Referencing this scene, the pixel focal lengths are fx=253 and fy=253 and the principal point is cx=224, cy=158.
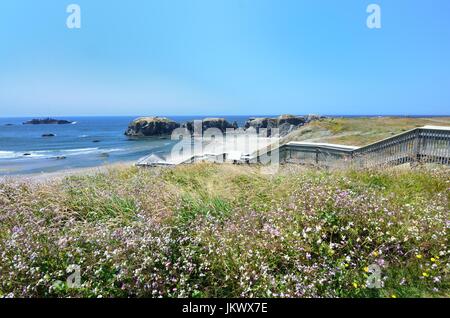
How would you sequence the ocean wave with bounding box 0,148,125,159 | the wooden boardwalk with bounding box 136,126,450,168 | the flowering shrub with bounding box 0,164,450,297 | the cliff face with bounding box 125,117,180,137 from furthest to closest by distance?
the cliff face with bounding box 125,117,180,137 < the ocean wave with bounding box 0,148,125,159 < the wooden boardwalk with bounding box 136,126,450,168 < the flowering shrub with bounding box 0,164,450,297

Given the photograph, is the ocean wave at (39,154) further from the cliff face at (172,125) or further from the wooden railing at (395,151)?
the wooden railing at (395,151)

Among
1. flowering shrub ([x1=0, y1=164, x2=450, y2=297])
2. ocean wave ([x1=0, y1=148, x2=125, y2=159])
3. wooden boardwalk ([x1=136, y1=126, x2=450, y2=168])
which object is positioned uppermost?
wooden boardwalk ([x1=136, y1=126, x2=450, y2=168])

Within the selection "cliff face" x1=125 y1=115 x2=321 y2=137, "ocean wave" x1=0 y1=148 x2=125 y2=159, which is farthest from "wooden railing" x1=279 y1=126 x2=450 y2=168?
"cliff face" x1=125 y1=115 x2=321 y2=137

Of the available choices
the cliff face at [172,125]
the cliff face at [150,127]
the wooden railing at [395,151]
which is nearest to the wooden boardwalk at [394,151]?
the wooden railing at [395,151]

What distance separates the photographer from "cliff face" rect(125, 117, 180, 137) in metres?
75.9

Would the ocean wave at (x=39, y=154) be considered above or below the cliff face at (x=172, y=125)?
below

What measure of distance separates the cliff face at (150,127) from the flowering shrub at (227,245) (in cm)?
7400

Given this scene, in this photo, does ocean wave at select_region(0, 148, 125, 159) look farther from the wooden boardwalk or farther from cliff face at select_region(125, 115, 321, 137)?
the wooden boardwalk

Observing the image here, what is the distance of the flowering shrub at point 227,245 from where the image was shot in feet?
9.66

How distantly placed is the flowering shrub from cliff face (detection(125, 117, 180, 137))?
243ft

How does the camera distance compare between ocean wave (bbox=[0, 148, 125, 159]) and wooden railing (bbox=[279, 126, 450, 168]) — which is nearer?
wooden railing (bbox=[279, 126, 450, 168])
